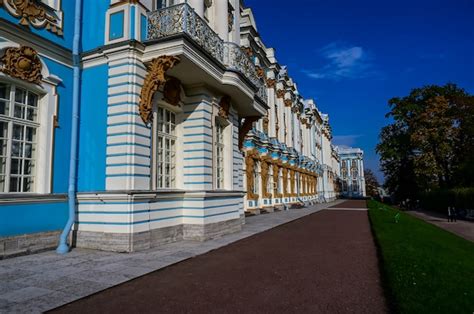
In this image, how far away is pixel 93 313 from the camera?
159 inches

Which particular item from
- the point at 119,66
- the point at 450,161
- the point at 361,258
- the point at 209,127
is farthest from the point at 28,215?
the point at 450,161

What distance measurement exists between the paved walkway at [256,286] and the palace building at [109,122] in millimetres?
2163

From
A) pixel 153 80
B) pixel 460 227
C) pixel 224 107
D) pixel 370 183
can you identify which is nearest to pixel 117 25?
pixel 153 80

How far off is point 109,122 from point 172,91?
203 centimetres

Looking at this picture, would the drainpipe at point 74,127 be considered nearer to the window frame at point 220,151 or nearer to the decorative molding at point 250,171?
the window frame at point 220,151

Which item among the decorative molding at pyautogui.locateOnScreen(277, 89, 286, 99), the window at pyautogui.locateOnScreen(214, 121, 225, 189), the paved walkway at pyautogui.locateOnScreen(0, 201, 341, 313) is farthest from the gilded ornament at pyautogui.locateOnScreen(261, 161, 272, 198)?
the paved walkway at pyautogui.locateOnScreen(0, 201, 341, 313)

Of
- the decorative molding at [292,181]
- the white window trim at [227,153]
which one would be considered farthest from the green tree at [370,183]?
the white window trim at [227,153]

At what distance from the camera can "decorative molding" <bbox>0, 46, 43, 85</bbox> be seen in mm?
7097

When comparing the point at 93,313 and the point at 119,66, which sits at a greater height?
the point at 119,66

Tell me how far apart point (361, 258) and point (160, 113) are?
625 centimetres

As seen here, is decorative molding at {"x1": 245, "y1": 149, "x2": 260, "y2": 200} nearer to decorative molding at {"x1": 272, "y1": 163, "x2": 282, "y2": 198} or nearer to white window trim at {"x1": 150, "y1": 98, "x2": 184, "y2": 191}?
decorative molding at {"x1": 272, "y1": 163, "x2": 282, "y2": 198}

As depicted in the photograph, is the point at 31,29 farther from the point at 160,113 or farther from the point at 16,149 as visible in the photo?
the point at 160,113

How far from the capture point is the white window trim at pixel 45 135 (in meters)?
Result: 7.78

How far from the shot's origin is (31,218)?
744cm
